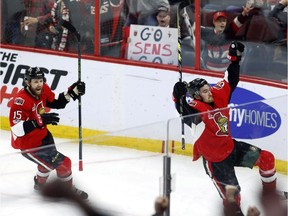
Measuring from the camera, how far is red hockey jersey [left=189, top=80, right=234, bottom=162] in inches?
212

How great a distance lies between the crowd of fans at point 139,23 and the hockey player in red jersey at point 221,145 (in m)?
0.89

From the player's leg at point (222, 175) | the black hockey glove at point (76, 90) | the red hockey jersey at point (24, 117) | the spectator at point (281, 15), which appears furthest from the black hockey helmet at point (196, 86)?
the spectator at point (281, 15)

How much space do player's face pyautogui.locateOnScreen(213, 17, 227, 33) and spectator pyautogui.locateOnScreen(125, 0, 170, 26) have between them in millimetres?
456

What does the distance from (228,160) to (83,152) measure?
94cm

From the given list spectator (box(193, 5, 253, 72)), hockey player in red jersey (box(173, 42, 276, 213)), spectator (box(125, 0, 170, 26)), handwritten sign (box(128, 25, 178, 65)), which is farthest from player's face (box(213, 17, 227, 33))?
hockey player in red jersey (box(173, 42, 276, 213))

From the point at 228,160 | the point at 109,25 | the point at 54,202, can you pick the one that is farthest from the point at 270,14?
the point at 54,202

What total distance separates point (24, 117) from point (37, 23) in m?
2.02

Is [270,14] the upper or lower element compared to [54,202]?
upper

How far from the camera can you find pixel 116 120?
8156 mm

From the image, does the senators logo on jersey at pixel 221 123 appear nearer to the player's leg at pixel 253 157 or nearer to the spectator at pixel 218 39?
the player's leg at pixel 253 157

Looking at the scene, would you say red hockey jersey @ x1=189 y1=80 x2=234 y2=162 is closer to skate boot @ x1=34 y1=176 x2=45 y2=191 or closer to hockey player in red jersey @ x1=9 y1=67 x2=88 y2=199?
skate boot @ x1=34 y1=176 x2=45 y2=191

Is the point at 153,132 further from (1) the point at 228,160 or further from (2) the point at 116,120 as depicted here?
(2) the point at 116,120

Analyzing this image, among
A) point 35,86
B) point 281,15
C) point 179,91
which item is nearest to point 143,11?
point 281,15

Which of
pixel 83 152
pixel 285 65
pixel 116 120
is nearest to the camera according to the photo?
pixel 83 152
